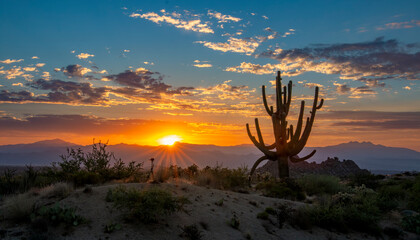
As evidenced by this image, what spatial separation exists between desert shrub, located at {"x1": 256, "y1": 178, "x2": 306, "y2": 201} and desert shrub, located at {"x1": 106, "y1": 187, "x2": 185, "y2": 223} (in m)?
9.12

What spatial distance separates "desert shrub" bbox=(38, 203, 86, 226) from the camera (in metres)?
9.74

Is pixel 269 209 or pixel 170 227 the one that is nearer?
pixel 170 227

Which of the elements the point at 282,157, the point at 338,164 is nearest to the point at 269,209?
the point at 282,157

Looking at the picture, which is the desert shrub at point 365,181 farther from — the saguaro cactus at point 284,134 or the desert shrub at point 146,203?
the desert shrub at point 146,203

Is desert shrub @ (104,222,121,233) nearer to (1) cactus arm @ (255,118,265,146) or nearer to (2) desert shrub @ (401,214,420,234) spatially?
(2) desert shrub @ (401,214,420,234)

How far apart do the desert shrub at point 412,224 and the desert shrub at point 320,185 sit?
19.9ft

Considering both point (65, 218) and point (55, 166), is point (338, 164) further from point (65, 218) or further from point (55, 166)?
point (65, 218)

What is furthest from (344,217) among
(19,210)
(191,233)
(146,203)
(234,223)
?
(19,210)

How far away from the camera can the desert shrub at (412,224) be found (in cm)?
1517

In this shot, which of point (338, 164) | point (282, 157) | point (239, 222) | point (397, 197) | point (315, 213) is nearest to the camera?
point (239, 222)

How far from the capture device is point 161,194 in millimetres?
11328

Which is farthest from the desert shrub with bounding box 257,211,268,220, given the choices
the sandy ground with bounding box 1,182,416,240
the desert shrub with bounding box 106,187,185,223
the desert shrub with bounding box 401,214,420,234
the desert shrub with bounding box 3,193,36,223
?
the desert shrub with bounding box 3,193,36,223

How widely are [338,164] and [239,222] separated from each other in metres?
→ 32.6

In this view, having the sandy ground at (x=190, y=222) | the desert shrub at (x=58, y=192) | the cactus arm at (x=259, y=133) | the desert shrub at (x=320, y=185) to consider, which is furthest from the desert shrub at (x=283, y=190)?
the desert shrub at (x=58, y=192)
